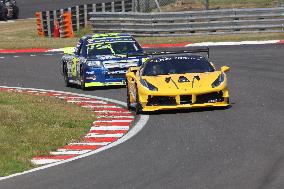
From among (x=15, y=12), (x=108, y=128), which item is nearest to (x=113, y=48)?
(x=108, y=128)

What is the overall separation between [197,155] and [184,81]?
576cm

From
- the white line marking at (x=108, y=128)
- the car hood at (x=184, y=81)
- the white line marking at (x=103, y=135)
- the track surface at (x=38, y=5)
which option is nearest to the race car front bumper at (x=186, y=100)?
the car hood at (x=184, y=81)

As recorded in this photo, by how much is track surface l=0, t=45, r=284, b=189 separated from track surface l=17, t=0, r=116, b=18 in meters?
41.9

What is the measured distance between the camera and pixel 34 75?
95.1 ft

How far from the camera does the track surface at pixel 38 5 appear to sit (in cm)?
6308

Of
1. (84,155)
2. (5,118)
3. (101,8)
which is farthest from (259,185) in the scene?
(101,8)

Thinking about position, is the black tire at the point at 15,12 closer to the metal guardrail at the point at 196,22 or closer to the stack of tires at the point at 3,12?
the stack of tires at the point at 3,12

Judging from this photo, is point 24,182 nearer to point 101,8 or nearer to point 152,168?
point 152,168

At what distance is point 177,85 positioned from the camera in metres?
18.5

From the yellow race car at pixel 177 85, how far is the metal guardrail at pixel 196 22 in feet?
63.6

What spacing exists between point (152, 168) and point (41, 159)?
2.18 meters

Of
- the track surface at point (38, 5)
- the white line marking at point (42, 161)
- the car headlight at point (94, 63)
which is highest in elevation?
the white line marking at point (42, 161)

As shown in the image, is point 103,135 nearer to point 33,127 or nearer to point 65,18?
point 33,127

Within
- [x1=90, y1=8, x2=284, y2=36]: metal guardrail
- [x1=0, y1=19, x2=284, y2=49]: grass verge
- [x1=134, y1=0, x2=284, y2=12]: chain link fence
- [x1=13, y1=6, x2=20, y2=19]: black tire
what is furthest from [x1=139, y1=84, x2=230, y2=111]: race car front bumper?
[x1=13, y1=6, x2=20, y2=19]: black tire
